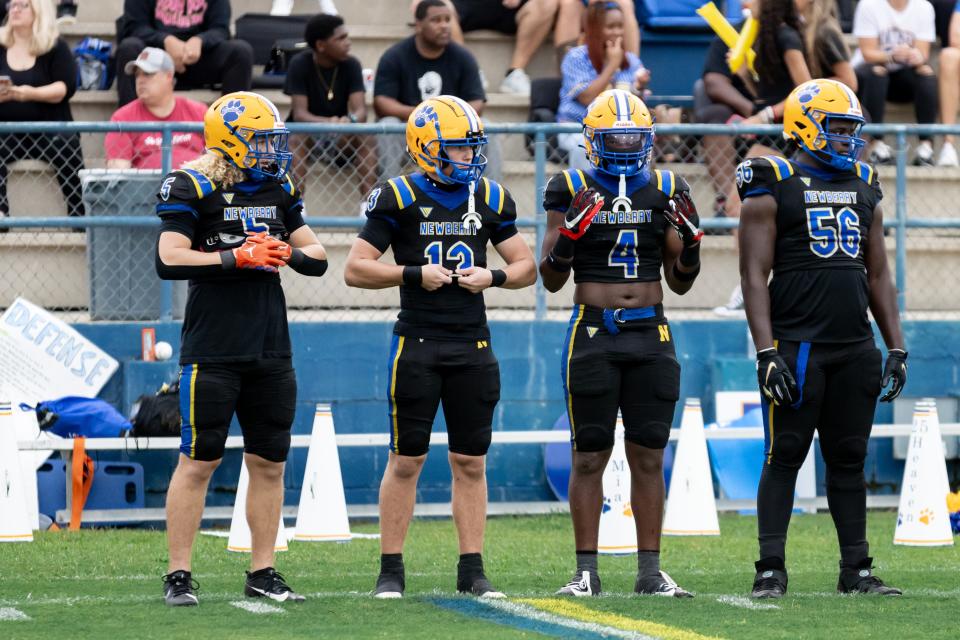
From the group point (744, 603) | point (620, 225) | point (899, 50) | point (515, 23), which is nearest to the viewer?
point (744, 603)

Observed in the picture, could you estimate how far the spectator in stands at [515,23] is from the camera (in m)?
12.6

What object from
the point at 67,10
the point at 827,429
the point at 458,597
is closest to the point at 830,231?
the point at 827,429

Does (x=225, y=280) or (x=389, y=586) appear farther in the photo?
(x=389, y=586)

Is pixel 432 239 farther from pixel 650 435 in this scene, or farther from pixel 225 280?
pixel 650 435

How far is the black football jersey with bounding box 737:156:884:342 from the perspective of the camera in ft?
22.3

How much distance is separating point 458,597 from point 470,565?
190mm

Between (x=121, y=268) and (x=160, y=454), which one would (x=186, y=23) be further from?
(x=160, y=454)

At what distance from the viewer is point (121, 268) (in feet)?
33.3

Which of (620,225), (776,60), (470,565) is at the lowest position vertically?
(470,565)

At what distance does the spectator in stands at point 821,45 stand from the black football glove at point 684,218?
16.4 feet

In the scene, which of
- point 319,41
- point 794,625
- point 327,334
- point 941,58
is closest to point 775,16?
point 941,58

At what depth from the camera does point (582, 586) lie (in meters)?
6.76

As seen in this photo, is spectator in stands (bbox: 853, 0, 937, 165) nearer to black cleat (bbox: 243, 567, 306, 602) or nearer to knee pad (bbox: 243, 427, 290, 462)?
knee pad (bbox: 243, 427, 290, 462)

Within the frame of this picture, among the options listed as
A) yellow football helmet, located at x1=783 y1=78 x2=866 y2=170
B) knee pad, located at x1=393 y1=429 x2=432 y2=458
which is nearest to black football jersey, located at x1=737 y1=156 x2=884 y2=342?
yellow football helmet, located at x1=783 y1=78 x2=866 y2=170
